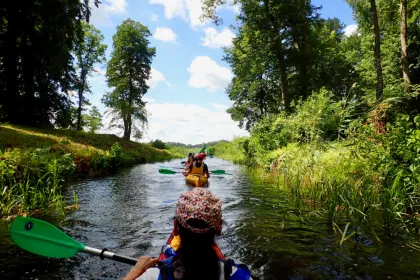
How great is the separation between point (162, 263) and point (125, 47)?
33.0 meters

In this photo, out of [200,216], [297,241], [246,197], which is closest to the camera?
[200,216]

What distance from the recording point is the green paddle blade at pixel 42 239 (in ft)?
10.0

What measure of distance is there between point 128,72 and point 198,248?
3309 cm

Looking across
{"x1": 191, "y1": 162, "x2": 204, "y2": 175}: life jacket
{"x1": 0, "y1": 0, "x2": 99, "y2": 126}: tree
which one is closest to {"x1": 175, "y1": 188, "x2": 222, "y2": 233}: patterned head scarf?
{"x1": 191, "y1": 162, "x2": 204, "y2": 175}: life jacket

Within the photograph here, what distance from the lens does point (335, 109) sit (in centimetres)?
1018

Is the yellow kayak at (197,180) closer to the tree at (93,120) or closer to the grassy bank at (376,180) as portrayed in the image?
the grassy bank at (376,180)

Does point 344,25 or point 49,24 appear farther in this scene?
point 344,25

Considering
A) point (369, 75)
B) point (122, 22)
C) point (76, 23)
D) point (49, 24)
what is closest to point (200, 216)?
point (49, 24)

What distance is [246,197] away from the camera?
339 inches

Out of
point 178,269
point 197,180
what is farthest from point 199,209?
point 197,180

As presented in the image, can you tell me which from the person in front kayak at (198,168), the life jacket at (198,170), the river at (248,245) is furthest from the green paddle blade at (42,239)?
the life jacket at (198,170)

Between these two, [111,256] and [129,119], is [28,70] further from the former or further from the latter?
[111,256]

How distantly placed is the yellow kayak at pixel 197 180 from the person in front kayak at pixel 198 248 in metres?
8.59

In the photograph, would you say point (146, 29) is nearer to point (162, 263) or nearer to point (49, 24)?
point (49, 24)
